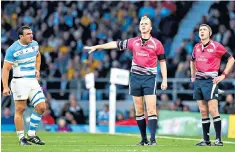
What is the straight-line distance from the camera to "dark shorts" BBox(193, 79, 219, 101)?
58.4 ft

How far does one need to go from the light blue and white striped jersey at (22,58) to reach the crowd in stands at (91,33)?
37.3ft

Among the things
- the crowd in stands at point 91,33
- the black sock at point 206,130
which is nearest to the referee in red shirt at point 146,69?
the black sock at point 206,130

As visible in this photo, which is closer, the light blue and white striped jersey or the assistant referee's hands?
the light blue and white striped jersey

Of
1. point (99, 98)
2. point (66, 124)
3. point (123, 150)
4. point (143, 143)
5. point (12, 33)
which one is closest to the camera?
point (123, 150)

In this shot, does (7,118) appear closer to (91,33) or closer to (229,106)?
(91,33)

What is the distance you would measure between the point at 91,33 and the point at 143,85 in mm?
17393

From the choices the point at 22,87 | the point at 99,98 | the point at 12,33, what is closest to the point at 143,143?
the point at 22,87

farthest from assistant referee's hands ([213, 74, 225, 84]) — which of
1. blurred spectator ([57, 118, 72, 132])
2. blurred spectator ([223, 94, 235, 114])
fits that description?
blurred spectator ([57, 118, 72, 132])

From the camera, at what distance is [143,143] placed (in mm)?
17688

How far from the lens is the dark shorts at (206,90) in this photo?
1781cm

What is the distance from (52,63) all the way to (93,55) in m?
1.63

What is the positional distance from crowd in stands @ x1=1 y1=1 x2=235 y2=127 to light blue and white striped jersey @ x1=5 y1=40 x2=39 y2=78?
447 inches

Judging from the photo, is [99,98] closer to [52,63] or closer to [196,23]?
[52,63]

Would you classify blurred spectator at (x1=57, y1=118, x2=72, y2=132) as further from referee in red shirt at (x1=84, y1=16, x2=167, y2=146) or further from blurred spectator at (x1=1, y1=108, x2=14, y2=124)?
referee in red shirt at (x1=84, y1=16, x2=167, y2=146)
